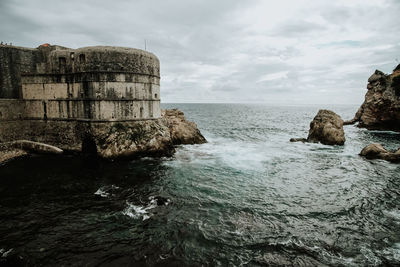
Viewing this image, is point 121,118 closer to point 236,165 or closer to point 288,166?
point 236,165

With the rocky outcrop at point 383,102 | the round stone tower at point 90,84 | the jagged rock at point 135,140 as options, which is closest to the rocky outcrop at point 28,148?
the round stone tower at point 90,84

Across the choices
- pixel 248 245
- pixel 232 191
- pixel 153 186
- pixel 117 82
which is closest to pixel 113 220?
pixel 153 186

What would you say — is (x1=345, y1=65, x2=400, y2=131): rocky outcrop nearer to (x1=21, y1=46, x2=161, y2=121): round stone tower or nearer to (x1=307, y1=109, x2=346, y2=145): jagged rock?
(x1=307, y1=109, x2=346, y2=145): jagged rock

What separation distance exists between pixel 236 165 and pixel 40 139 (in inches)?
742

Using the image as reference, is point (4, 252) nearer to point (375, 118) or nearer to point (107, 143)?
point (107, 143)

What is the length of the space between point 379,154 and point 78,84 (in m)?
29.3

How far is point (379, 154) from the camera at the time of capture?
20750 mm

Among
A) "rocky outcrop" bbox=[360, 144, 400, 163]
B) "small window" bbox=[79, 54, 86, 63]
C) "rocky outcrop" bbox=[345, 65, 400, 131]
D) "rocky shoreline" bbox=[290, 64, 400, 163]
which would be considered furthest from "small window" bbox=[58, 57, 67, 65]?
"rocky outcrop" bbox=[345, 65, 400, 131]

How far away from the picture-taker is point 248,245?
340 inches

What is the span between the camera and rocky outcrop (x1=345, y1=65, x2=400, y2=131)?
3491 cm

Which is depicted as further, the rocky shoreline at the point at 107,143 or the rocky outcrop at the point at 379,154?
the rocky outcrop at the point at 379,154

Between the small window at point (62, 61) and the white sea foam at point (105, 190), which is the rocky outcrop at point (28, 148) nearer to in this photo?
the small window at point (62, 61)

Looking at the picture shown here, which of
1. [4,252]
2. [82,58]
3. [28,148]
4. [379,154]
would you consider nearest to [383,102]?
[379,154]

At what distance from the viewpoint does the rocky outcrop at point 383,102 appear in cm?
3491
